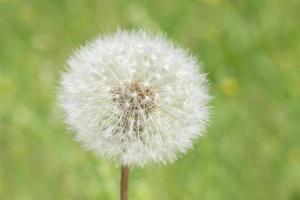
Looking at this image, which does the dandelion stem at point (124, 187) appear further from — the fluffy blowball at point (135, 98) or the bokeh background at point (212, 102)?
the bokeh background at point (212, 102)

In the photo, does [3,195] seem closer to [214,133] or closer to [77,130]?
[214,133]

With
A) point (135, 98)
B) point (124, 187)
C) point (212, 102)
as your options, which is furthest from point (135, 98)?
point (212, 102)

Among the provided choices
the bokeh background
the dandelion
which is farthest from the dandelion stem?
the bokeh background

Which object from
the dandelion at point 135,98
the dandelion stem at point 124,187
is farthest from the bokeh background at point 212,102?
the dandelion stem at point 124,187

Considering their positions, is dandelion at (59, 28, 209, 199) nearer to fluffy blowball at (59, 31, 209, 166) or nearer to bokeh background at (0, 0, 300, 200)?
fluffy blowball at (59, 31, 209, 166)

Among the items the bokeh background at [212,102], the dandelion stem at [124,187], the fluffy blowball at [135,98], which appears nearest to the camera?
the dandelion stem at [124,187]

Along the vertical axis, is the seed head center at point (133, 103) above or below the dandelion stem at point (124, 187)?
above

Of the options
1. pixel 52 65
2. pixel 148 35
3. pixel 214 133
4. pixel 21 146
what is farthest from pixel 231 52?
pixel 148 35

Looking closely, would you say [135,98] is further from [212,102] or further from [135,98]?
[212,102]
